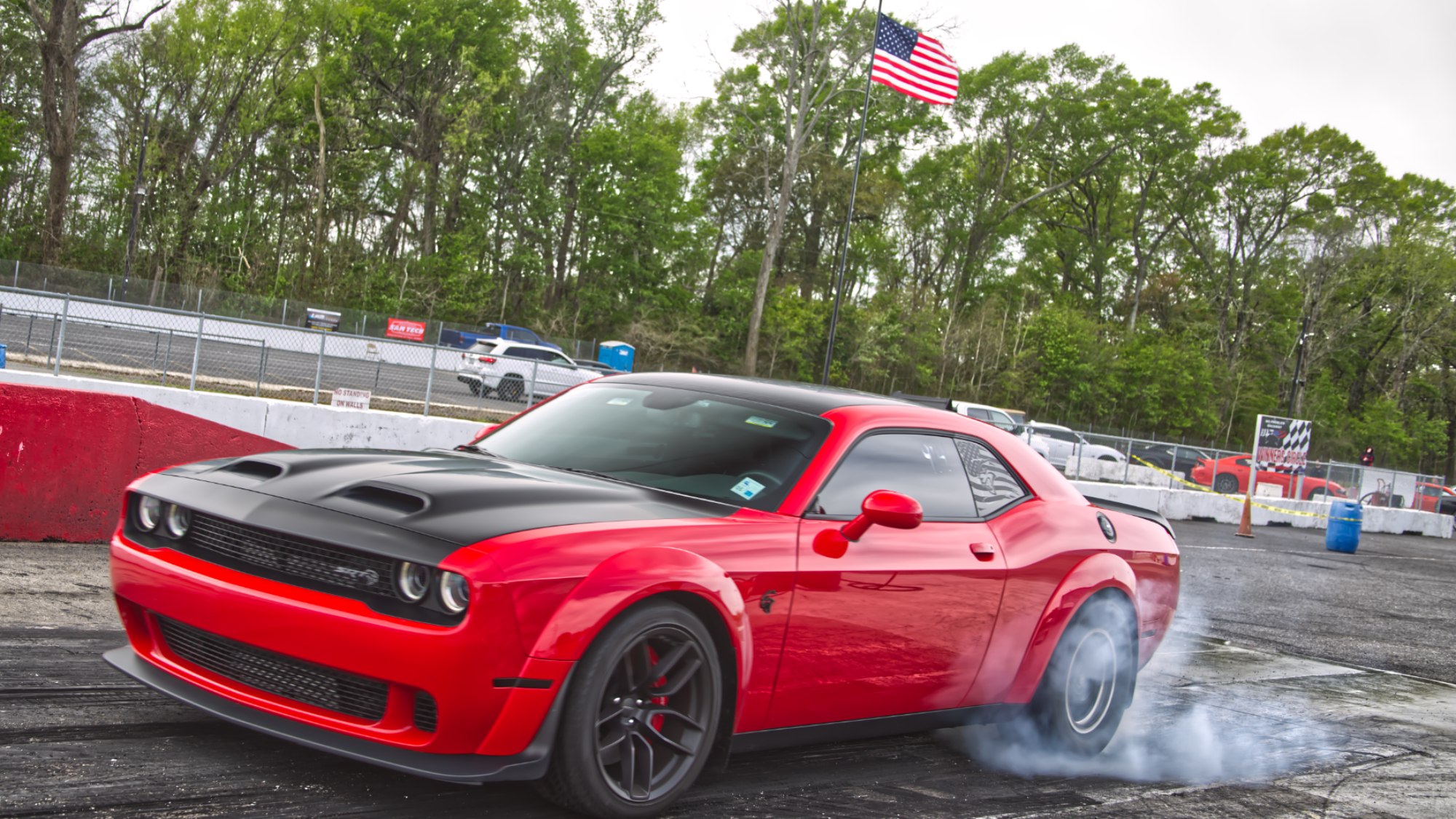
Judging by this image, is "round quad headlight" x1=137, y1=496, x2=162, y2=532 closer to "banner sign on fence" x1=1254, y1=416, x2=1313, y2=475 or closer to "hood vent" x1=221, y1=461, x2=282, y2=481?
"hood vent" x1=221, y1=461, x2=282, y2=481

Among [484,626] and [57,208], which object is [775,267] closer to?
[57,208]

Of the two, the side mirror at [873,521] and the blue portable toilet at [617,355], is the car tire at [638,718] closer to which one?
the side mirror at [873,521]

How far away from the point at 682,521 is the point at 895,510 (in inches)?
27.3

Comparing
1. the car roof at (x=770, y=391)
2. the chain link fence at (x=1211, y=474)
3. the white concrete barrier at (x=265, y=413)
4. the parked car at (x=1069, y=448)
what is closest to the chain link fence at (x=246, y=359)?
the white concrete barrier at (x=265, y=413)

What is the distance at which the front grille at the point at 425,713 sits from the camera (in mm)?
2869

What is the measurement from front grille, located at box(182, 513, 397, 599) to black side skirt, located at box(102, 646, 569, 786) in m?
0.38

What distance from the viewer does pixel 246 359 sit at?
626 inches

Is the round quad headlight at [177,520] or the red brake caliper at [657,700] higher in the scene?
the round quad headlight at [177,520]

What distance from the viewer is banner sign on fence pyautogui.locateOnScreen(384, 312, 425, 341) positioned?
45406 millimetres

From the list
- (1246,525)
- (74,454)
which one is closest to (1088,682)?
(74,454)

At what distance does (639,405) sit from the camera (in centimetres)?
434

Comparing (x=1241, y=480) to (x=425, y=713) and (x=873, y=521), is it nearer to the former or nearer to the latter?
(x=873, y=521)

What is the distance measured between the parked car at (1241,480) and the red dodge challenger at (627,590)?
2379 cm

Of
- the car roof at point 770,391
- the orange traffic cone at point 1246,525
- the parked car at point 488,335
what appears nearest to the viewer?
the car roof at point 770,391
